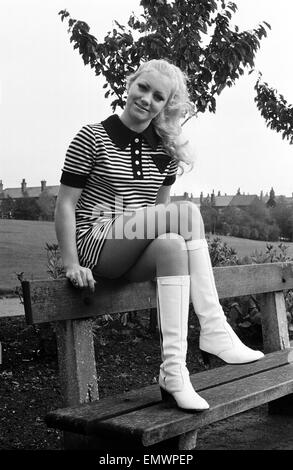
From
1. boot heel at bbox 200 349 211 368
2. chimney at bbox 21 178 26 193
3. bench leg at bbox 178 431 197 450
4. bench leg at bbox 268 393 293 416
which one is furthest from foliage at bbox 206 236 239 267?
bench leg at bbox 178 431 197 450

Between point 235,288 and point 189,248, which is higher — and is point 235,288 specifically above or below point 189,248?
below

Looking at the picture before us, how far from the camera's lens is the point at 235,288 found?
10.3 ft

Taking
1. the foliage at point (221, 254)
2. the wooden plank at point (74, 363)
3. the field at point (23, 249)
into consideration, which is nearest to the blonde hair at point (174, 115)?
the wooden plank at point (74, 363)

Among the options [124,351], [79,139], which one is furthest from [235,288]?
[124,351]

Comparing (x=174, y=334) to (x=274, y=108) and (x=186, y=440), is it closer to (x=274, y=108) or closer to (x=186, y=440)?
(x=186, y=440)

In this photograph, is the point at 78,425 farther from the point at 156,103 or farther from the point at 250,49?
the point at 250,49

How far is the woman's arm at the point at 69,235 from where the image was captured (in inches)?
86.7

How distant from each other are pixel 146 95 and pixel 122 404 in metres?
1.14

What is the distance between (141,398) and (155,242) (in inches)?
21.4

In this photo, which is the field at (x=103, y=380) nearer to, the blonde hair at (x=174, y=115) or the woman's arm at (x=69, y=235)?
the woman's arm at (x=69, y=235)

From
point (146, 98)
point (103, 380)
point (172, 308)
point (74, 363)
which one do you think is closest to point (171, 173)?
point (146, 98)

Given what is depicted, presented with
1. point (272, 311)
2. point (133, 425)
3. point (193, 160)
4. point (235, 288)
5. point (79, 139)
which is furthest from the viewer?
point (272, 311)

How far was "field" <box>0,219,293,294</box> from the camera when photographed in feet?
22.2

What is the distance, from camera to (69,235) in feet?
7.57
